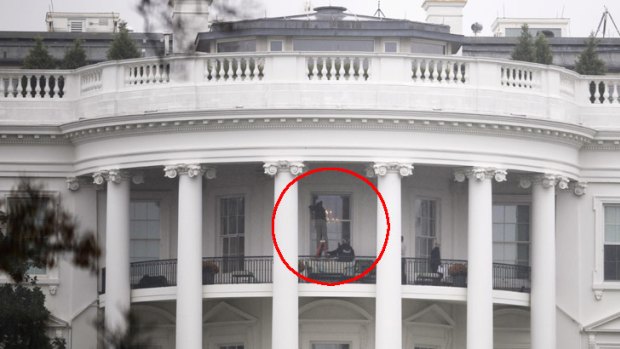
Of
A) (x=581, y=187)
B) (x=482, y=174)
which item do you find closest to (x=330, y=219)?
(x=482, y=174)

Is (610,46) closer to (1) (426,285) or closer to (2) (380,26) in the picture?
(2) (380,26)

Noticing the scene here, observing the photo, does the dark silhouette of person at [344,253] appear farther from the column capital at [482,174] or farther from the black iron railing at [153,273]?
the black iron railing at [153,273]

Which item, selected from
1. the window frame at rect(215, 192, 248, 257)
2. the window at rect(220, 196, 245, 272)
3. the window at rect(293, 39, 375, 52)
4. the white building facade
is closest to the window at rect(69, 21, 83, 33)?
the white building facade

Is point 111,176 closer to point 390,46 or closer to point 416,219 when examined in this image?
point 416,219

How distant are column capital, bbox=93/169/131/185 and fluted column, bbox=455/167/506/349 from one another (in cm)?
854

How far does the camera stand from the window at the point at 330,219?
41.5m

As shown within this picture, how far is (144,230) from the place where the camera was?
43.2 metres

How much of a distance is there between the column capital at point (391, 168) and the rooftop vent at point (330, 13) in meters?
5.88

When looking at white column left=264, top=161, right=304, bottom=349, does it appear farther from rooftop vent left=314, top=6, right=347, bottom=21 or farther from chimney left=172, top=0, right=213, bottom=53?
chimney left=172, top=0, right=213, bottom=53

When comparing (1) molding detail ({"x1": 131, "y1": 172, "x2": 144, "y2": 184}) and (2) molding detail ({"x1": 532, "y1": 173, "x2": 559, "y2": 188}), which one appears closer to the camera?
(2) molding detail ({"x1": 532, "y1": 173, "x2": 559, "y2": 188})

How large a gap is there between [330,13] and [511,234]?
7.95 m

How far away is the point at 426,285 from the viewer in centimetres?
3994

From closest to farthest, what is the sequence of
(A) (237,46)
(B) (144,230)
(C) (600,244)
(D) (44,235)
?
(D) (44,235), (C) (600,244), (B) (144,230), (A) (237,46)

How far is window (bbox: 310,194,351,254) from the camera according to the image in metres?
41.5
